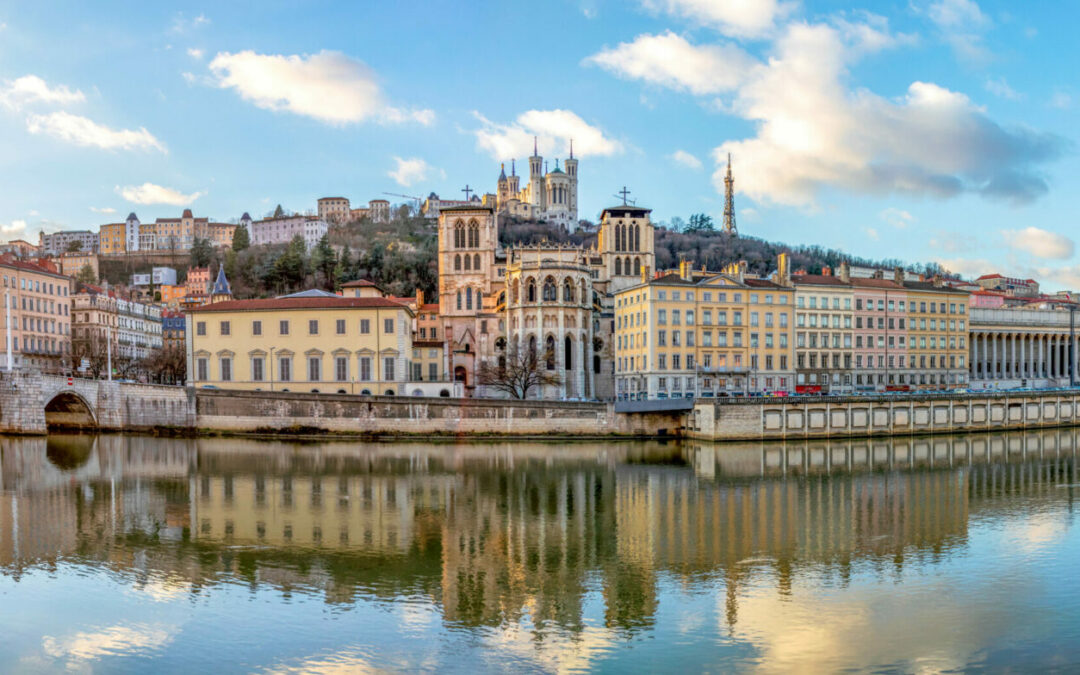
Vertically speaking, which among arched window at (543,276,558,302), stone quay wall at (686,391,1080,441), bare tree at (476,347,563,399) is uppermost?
arched window at (543,276,558,302)

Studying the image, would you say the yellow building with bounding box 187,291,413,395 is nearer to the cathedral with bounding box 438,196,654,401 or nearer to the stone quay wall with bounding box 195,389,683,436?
the stone quay wall with bounding box 195,389,683,436

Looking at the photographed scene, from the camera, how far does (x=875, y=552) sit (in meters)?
24.2

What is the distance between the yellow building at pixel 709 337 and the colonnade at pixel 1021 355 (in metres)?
23.9

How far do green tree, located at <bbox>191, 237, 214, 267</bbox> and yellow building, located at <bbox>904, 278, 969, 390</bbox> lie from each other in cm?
12394

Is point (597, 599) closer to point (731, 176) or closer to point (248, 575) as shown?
point (248, 575)

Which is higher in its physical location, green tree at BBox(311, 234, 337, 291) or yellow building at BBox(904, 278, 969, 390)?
green tree at BBox(311, 234, 337, 291)

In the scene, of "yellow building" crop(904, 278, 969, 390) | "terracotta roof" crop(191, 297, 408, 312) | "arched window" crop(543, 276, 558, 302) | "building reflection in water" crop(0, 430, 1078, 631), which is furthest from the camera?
"arched window" crop(543, 276, 558, 302)

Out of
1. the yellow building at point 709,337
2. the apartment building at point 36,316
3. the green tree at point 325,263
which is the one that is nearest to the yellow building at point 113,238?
the green tree at point 325,263

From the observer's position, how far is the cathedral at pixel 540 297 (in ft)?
247

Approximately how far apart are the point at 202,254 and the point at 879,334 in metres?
127

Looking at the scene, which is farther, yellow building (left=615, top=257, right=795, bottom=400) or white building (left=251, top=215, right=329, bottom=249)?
white building (left=251, top=215, right=329, bottom=249)

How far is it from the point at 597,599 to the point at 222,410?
142 feet

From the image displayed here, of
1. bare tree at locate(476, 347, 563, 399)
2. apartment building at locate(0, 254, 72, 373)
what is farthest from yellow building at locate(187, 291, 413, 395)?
apartment building at locate(0, 254, 72, 373)

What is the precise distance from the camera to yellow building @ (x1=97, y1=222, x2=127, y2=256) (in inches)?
7500
